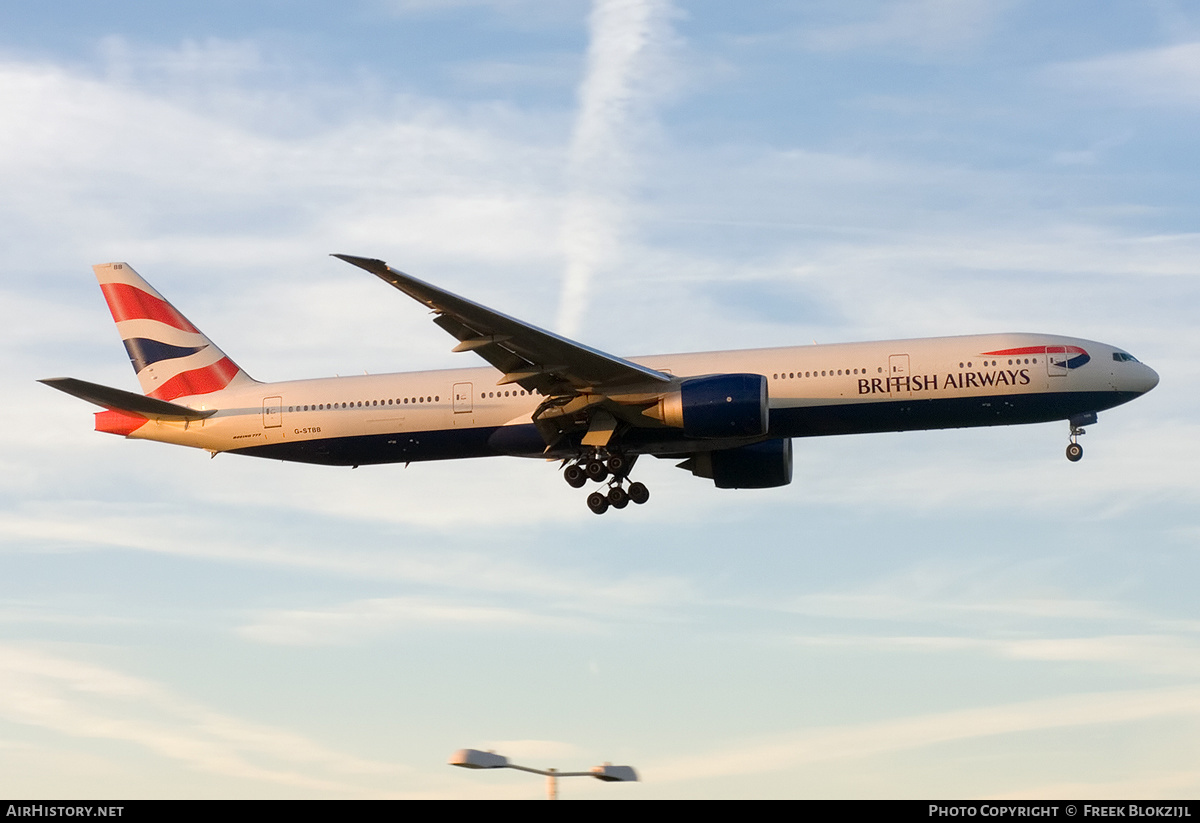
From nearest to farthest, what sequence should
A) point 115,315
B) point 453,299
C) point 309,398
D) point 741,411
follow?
point 453,299 → point 741,411 → point 309,398 → point 115,315

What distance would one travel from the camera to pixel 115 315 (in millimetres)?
45250

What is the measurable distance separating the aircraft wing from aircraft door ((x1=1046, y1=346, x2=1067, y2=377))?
31.8 ft

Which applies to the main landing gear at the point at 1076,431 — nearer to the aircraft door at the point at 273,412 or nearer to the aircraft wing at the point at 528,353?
the aircraft wing at the point at 528,353

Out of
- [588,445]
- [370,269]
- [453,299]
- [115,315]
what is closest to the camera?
[370,269]

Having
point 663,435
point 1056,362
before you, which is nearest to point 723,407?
point 663,435

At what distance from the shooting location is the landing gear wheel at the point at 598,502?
3897cm

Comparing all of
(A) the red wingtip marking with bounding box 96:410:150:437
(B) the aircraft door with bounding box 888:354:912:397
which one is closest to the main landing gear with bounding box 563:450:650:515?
(B) the aircraft door with bounding box 888:354:912:397

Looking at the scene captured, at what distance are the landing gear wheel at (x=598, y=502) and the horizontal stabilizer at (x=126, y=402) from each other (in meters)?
11.5

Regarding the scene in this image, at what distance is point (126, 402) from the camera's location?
39.9 metres

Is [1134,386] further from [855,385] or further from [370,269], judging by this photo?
[370,269]

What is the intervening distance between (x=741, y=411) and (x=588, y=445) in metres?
4.99

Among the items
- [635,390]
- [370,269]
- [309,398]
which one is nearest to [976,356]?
[635,390]

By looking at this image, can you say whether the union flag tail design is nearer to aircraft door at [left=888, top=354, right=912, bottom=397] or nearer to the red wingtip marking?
the red wingtip marking
